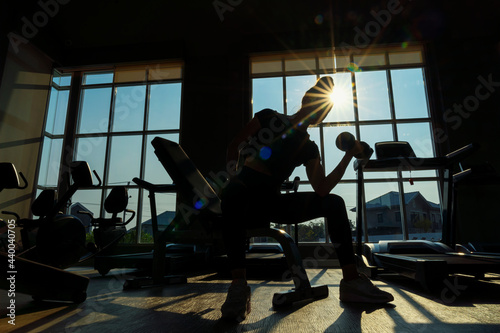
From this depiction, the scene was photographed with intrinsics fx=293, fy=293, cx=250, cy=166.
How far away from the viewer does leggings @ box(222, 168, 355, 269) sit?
1346 mm

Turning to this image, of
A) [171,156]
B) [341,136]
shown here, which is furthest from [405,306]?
[171,156]

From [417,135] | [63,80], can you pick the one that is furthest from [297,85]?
[63,80]

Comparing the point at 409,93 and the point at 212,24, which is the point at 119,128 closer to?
the point at 212,24

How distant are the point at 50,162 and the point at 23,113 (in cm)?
98

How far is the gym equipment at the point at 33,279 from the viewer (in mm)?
1148

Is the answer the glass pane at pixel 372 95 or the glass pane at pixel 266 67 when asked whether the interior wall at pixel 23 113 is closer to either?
the glass pane at pixel 266 67

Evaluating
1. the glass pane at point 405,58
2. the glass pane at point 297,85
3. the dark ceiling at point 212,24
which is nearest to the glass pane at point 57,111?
the dark ceiling at point 212,24

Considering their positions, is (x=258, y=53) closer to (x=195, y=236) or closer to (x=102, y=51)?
(x=102, y=51)

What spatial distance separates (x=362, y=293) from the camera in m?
1.36

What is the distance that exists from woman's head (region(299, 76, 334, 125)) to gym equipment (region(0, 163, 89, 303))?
4.54 ft

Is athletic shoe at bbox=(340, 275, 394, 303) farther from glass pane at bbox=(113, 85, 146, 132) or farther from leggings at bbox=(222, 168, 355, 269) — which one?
glass pane at bbox=(113, 85, 146, 132)

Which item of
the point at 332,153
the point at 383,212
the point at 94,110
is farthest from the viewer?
the point at 94,110

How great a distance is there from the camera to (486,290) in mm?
1768

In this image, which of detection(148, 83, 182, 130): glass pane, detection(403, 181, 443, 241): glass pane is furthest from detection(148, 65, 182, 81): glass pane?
detection(403, 181, 443, 241): glass pane
